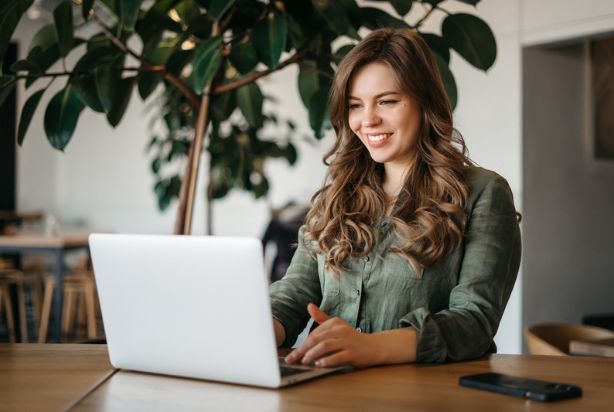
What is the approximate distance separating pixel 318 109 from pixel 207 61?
17.9 inches

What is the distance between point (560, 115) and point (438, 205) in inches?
161

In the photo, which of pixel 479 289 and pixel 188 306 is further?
pixel 479 289

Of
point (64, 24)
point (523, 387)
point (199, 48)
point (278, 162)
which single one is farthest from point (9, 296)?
point (523, 387)

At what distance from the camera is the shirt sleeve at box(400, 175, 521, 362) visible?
1621 mm

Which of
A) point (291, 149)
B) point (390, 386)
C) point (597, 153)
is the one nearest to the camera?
point (390, 386)

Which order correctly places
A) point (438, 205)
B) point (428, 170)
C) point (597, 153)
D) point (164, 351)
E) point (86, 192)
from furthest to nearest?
1. point (86, 192)
2. point (597, 153)
3. point (428, 170)
4. point (438, 205)
5. point (164, 351)

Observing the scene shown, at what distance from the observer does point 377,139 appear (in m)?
1.91

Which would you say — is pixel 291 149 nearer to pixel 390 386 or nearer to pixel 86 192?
pixel 390 386

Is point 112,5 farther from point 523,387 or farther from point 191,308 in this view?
point 523,387

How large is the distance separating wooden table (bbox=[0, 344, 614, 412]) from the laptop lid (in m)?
0.04

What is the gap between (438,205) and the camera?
1.82 metres

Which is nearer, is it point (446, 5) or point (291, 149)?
point (291, 149)

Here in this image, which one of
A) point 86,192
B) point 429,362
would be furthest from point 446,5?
point 86,192

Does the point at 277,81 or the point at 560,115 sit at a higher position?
the point at 277,81
